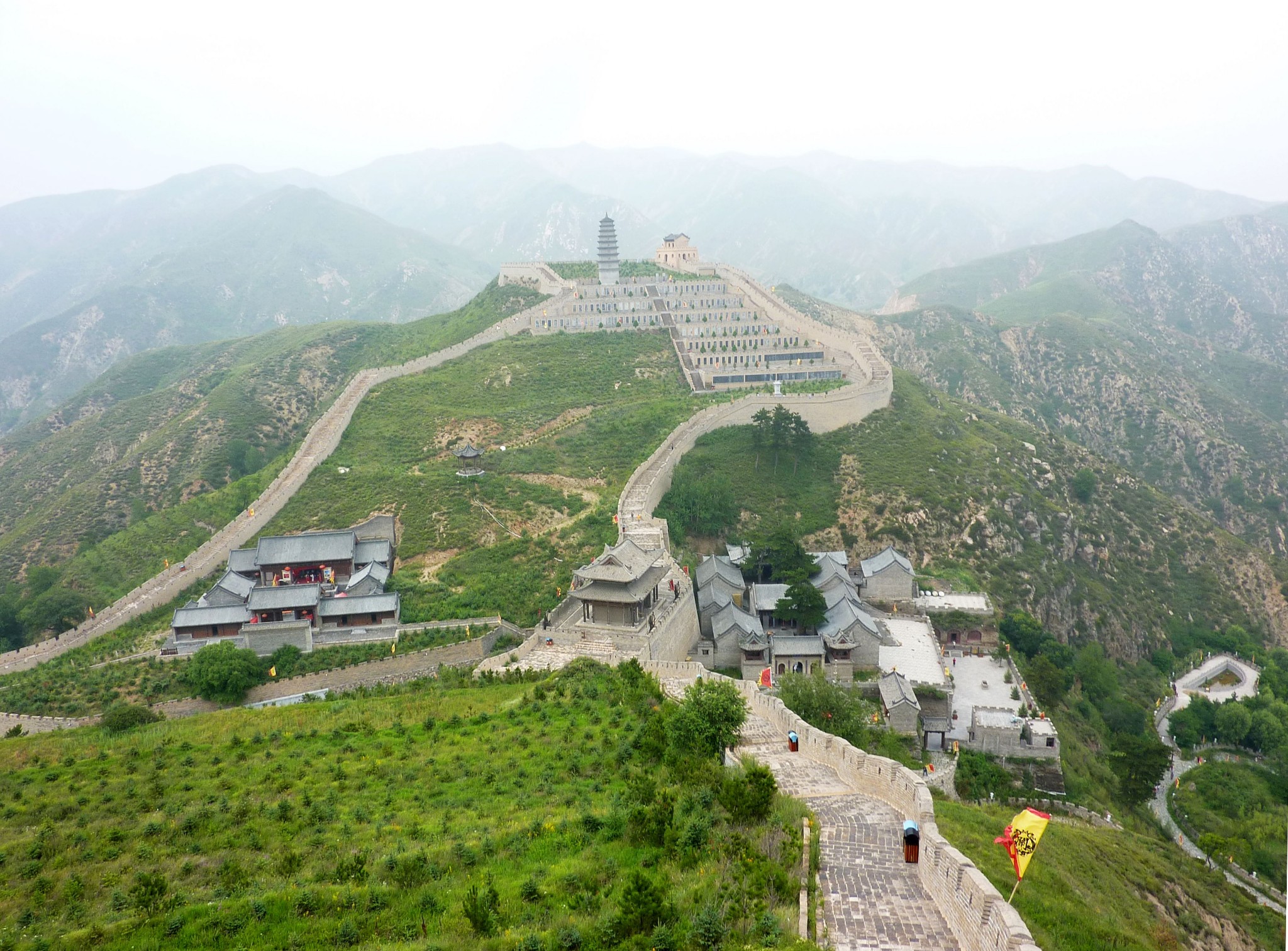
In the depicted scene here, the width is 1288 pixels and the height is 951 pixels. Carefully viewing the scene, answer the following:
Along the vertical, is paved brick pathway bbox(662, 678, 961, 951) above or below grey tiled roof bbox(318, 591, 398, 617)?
above

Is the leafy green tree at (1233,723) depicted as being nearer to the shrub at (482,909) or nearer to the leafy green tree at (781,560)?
the leafy green tree at (781,560)

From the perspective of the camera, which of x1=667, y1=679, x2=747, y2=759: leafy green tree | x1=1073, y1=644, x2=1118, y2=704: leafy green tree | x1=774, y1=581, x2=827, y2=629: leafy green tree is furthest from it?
x1=1073, y1=644, x2=1118, y2=704: leafy green tree

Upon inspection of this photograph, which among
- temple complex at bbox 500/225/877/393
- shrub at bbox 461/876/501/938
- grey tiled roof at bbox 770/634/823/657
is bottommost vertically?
grey tiled roof at bbox 770/634/823/657

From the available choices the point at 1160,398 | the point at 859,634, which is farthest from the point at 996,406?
the point at 859,634

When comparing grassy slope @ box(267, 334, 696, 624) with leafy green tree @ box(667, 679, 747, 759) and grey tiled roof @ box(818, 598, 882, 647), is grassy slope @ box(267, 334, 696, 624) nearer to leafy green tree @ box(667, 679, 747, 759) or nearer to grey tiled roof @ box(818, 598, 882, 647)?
grey tiled roof @ box(818, 598, 882, 647)

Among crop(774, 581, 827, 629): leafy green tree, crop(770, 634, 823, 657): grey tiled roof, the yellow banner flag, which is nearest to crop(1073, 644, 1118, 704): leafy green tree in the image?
crop(774, 581, 827, 629): leafy green tree

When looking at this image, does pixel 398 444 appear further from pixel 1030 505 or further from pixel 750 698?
pixel 1030 505

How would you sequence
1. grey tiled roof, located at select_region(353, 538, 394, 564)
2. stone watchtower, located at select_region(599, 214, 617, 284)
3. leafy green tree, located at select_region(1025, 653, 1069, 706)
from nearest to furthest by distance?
grey tiled roof, located at select_region(353, 538, 394, 564) → leafy green tree, located at select_region(1025, 653, 1069, 706) → stone watchtower, located at select_region(599, 214, 617, 284)
